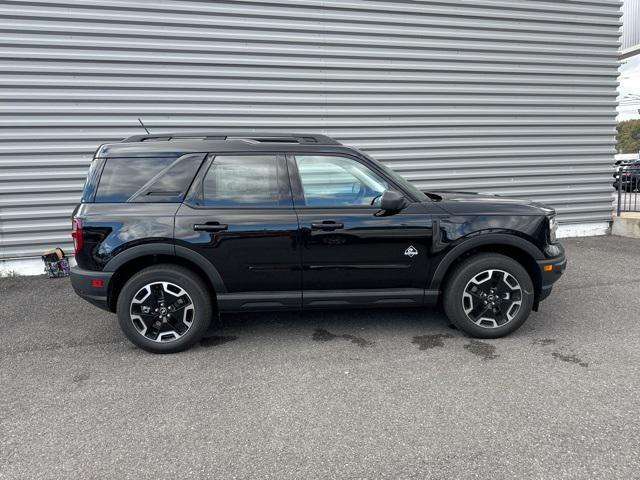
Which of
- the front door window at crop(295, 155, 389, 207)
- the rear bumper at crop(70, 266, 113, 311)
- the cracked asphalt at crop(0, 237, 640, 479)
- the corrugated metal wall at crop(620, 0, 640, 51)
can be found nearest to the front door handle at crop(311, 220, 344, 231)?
the front door window at crop(295, 155, 389, 207)

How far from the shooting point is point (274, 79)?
657 centimetres

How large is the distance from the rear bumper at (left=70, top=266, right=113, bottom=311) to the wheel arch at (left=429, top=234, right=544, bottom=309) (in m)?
2.71

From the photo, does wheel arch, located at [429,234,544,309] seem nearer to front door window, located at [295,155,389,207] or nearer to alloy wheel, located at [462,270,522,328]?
alloy wheel, located at [462,270,522,328]

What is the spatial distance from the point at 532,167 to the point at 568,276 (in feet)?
10.3

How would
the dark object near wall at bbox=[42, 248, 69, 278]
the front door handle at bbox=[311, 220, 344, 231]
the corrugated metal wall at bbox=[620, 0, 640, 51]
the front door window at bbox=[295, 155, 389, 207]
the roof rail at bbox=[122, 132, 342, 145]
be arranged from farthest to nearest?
the corrugated metal wall at bbox=[620, 0, 640, 51] < the dark object near wall at bbox=[42, 248, 69, 278] < the roof rail at bbox=[122, 132, 342, 145] < the front door window at bbox=[295, 155, 389, 207] < the front door handle at bbox=[311, 220, 344, 231]

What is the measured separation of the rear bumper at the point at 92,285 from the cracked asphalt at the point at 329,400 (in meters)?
0.49

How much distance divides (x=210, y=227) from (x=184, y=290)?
0.56 meters

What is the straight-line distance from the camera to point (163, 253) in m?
3.34

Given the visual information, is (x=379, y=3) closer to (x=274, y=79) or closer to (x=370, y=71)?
(x=370, y=71)

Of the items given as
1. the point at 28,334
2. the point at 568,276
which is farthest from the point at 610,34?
the point at 28,334

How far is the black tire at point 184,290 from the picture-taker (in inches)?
132

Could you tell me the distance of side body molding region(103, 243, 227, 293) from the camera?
331 centimetres

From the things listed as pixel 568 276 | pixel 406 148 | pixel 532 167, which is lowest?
pixel 568 276

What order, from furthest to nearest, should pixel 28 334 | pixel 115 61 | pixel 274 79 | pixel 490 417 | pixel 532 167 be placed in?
pixel 532 167 → pixel 274 79 → pixel 115 61 → pixel 28 334 → pixel 490 417
